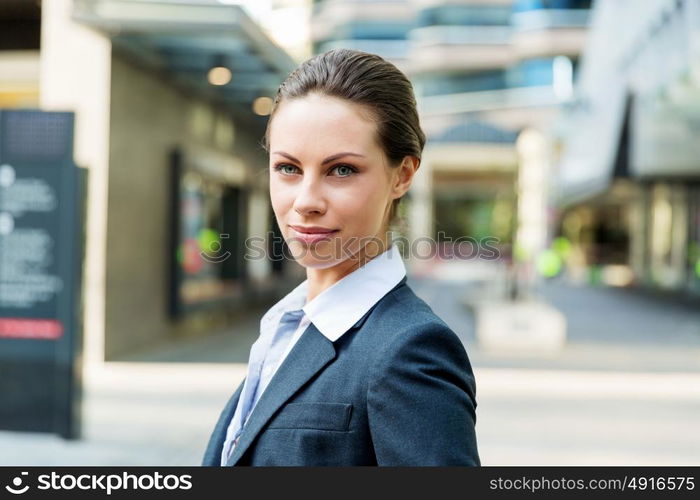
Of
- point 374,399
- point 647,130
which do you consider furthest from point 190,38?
point 647,130

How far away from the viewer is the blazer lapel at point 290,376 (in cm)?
141

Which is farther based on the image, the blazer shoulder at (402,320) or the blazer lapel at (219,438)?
the blazer lapel at (219,438)

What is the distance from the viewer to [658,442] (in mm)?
6227

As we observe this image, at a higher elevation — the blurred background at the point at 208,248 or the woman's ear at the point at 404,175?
the woman's ear at the point at 404,175

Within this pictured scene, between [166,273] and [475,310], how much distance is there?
6.73 m

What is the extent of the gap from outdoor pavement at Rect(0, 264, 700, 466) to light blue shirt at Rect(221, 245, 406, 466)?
13.4 feet

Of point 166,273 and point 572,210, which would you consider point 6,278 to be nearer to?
point 166,273

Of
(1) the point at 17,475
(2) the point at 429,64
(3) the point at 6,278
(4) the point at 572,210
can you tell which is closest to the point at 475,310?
(3) the point at 6,278

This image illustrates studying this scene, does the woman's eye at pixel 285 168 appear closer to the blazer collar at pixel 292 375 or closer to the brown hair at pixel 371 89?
the brown hair at pixel 371 89

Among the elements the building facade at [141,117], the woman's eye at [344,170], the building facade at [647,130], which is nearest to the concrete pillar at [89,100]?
the building facade at [141,117]

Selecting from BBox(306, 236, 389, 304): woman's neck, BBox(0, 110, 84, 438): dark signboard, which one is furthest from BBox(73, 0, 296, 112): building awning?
BBox(306, 236, 389, 304): woman's neck

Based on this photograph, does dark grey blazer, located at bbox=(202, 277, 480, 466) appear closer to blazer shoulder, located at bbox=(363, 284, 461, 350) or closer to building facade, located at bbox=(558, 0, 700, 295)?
blazer shoulder, located at bbox=(363, 284, 461, 350)

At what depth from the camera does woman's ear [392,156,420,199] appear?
152cm
